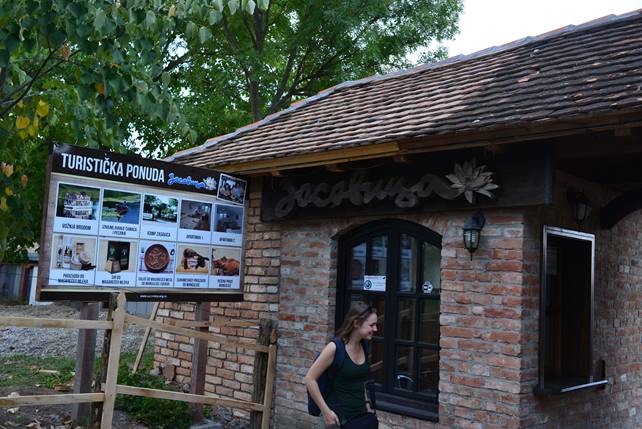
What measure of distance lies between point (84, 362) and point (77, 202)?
1695 millimetres

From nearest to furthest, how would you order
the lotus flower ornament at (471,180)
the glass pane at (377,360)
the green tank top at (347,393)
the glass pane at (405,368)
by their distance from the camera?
the green tank top at (347,393), the lotus flower ornament at (471,180), the glass pane at (405,368), the glass pane at (377,360)

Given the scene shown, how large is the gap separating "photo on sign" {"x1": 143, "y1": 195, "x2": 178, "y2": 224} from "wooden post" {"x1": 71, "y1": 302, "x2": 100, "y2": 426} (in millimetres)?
1000

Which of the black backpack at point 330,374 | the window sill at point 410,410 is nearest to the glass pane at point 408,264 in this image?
the window sill at point 410,410

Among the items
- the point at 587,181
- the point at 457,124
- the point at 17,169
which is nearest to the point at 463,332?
the point at 457,124

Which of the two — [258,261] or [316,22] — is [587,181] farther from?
[316,22]

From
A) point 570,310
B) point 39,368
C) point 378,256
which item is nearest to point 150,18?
point 378,256

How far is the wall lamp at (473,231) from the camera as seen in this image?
5816 mm

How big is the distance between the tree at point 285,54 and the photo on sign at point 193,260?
10.1 metres

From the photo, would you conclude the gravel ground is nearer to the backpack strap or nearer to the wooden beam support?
the wooden beam support

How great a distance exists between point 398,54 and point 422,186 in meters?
12.7

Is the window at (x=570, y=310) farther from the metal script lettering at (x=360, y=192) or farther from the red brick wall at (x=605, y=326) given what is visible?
the metal script lettering at (x=360, y=192)

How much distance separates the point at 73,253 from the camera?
5.73 meters

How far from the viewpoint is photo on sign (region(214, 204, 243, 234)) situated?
22.6 feet

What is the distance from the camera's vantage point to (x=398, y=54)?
18.1 m
